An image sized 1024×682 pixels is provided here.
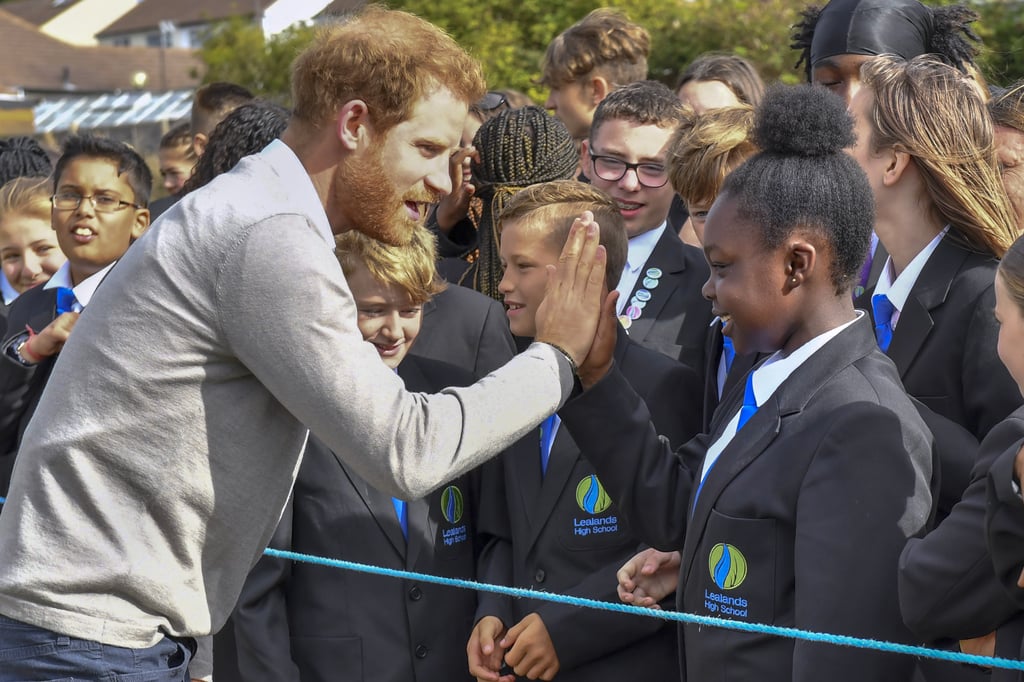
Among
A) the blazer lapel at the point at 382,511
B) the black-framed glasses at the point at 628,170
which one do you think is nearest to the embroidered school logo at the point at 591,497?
the blazer lapel at the point at 382,511

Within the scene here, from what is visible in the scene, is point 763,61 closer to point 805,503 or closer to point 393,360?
point 393,360

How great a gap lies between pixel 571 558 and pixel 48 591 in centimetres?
161

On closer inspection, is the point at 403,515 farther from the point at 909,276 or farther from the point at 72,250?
the point at 72,250

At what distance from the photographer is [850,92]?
4.40 metres

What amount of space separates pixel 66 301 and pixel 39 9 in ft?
230

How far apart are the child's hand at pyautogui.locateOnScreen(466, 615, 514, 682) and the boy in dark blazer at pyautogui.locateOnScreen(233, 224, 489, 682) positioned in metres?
0.14

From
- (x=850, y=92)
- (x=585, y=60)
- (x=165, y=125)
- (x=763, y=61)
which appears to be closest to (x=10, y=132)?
(x=165, y=125)

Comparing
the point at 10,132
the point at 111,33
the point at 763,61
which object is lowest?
the point at 111,33

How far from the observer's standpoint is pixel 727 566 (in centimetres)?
275

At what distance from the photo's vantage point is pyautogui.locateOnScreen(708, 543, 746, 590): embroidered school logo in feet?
8.93

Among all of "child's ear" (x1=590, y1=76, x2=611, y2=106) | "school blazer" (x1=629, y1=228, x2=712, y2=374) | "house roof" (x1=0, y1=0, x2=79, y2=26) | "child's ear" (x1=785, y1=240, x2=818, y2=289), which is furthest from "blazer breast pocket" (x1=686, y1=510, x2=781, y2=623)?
"house roof" (x1=0, y1=0, x2=79, y2=26)

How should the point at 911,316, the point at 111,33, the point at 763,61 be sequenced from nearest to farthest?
1. the point at 911,316
2. the point at 763,61
3. the point at 111,33

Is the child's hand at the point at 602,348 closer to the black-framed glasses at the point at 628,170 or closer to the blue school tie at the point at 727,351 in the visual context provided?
the blue school tie at the point at 727,351

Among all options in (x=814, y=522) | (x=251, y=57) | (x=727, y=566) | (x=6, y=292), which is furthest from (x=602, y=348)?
(x=251, y=57)
